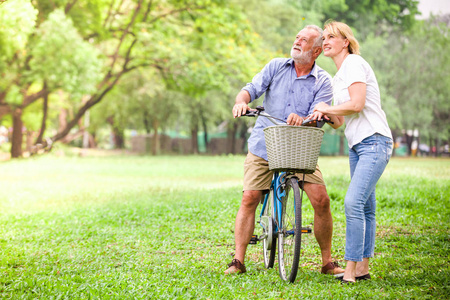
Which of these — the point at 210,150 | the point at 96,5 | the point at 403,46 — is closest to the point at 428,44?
the point at 403,46

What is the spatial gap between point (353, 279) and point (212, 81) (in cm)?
1700

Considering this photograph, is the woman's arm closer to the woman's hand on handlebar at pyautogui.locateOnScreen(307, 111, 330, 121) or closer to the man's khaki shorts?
the woman's hand on handlebar at pyautogui.locateOnScreen(307, 111, 330, 121)

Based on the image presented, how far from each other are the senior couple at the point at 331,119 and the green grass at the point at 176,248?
1.27ft

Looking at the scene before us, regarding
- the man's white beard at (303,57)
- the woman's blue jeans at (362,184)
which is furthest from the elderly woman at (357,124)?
the man's white beard at (303,57)

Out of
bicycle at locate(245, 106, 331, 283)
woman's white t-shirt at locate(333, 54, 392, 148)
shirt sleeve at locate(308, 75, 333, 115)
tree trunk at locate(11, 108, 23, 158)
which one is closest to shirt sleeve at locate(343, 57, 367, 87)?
woman's white t-shirt at locate(333, 54, 392, 148)

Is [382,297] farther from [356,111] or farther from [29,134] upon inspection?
[29,134]

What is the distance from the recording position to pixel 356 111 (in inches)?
157

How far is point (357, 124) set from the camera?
4180mm

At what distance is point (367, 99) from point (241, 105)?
1.09 meters

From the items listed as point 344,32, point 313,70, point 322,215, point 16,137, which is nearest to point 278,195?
point 322,215

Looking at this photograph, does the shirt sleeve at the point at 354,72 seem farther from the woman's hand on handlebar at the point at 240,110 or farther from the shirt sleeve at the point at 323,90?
the woman's hand on handlebar at the point at 240,110

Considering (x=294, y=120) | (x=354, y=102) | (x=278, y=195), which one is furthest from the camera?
(x=278, y=195)

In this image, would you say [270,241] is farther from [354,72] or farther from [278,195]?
[354,72]

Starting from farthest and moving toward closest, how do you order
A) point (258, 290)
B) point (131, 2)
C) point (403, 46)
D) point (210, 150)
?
point (210, 150), point (403, 46), point (131, 2), point (258, 290)
